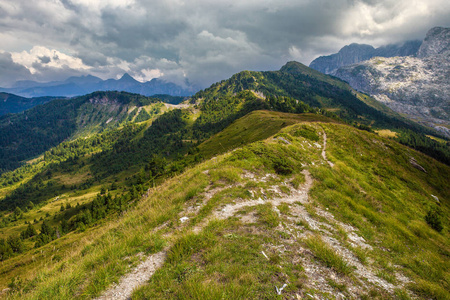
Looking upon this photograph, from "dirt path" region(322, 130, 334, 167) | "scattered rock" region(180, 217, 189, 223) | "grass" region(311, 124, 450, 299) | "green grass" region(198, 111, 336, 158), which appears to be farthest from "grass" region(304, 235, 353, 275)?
"green grass" region(198, 111, 336, 158)

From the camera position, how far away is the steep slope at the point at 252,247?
6230mm

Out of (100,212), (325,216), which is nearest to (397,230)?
(325,216)

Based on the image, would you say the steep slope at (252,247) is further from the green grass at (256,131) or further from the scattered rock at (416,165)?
the scattered rock at (416,165)

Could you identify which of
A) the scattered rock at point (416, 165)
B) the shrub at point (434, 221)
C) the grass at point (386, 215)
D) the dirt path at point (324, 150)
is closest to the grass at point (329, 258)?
the grass at point (386, 215)

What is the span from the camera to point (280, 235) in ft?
31.3

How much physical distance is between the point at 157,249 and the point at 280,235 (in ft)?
20.0

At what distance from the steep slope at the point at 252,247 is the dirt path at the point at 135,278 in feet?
0.16

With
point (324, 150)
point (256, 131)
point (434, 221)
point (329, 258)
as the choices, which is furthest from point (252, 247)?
point (256, 131)

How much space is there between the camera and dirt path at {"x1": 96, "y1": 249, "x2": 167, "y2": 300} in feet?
19.4

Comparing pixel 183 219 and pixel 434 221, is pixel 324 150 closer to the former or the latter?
pixel 434 221

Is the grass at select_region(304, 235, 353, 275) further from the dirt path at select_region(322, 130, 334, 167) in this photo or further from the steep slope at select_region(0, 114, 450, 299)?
the dirt path at select_region(322, 130, 334, 167)

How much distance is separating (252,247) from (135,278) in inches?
188

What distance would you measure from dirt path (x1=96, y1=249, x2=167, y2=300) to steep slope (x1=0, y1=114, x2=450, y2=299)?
1.9 inches

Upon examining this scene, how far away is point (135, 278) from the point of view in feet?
21.4
